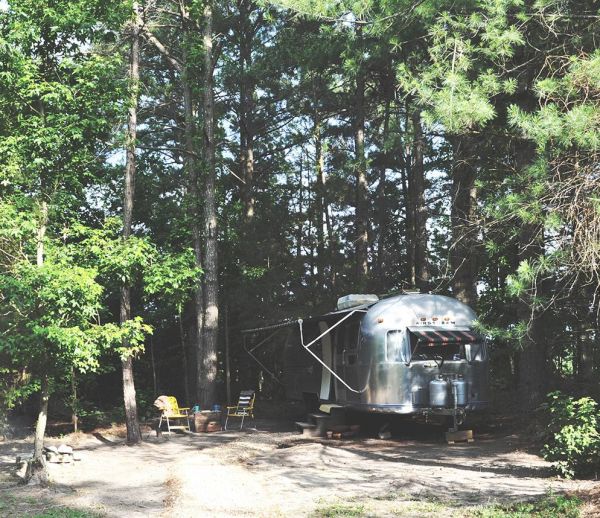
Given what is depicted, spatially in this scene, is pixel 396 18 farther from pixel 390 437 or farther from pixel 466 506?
pixel 390 437

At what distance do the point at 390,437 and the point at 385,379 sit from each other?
198 centimetres

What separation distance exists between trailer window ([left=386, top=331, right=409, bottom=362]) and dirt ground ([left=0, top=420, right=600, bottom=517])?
167 centimetres

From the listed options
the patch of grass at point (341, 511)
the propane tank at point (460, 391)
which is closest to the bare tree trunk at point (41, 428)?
the patch of grass at point (341, 511)

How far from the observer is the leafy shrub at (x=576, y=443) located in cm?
752

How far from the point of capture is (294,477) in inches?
351

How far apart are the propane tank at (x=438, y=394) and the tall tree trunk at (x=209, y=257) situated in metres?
6.79

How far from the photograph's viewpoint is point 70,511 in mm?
6957

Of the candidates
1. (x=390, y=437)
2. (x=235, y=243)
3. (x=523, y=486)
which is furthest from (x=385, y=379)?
(x=235, y=243)

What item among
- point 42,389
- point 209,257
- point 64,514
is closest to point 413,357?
point 42,389

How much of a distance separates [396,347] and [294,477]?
3683mm

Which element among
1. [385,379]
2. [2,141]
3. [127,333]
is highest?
[2,141]

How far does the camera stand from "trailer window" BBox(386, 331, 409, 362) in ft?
38.2

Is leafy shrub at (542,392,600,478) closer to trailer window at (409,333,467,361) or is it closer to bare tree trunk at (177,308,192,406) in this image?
trailer window at (409,333,467,361)

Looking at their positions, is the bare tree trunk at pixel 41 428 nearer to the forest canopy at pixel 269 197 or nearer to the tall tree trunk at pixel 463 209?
the forest canopy at pixel 269 197
